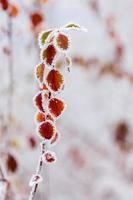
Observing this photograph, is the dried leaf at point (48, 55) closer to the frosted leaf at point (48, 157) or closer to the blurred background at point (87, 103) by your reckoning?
the frosted leaf at point (48, 157)

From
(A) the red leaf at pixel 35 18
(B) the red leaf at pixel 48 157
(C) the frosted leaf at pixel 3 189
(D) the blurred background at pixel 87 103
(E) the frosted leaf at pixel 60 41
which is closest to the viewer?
(E) the frosted leaf at pixel 60 41

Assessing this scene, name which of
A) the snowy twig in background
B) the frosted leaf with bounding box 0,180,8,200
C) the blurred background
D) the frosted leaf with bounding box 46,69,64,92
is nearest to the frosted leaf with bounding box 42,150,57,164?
the snowy twig in background

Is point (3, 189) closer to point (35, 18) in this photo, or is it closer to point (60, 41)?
point (60, 41)

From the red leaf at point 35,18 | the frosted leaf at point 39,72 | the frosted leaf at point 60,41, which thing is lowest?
the frosted leaf at point 39,72

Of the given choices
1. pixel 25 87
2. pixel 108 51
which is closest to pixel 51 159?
pixel 25 87

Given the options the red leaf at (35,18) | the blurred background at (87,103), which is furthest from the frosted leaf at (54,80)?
the blurred background at (87,103)

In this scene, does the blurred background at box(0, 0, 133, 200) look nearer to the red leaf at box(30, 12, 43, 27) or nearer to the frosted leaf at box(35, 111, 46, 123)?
the red leaf at box(30, 12, 43, 27)

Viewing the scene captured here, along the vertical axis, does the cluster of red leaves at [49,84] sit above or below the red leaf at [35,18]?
below

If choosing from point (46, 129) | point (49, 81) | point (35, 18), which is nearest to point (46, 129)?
point (46, 129)
